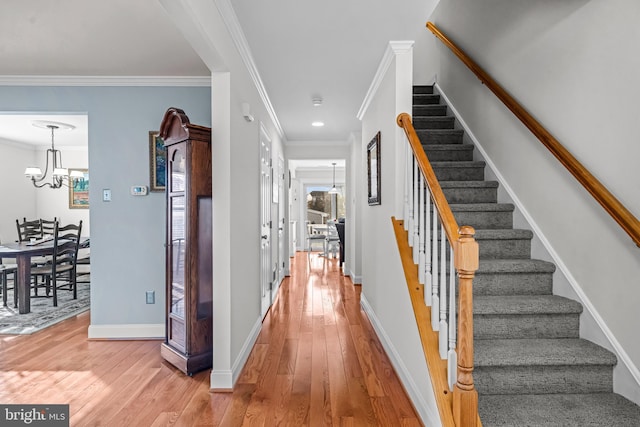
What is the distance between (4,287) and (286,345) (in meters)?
3.86

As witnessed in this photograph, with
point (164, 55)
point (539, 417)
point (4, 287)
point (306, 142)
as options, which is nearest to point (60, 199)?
point (4, 287)

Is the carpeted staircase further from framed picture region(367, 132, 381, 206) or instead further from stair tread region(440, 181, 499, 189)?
framed picture region(367, 132, 381, 206)

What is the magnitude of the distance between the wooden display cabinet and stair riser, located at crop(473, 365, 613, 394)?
73.8 inches

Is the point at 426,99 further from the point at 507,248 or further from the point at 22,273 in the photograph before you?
the point at 22,273

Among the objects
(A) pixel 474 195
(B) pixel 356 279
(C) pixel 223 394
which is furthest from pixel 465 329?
(B) pixel 356 279

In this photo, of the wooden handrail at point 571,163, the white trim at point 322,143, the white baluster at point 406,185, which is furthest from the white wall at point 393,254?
the white trim at point 322,143

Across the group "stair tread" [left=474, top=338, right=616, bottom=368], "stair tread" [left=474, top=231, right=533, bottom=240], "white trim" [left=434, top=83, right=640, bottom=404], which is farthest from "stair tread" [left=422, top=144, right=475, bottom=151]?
"stair tread" [left=474, top=338, right=616, bottom=368]

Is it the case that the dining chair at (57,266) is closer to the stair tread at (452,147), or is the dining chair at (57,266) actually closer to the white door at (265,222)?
the white door at (265,222)

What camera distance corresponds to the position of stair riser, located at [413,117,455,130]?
361cm

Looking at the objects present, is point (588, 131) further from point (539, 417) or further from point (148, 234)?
point (148, 234)

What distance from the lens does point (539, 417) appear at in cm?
154

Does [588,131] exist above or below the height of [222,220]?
above

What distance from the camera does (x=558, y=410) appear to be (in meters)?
1.58

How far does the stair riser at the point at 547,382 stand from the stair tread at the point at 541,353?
0.05 metres
